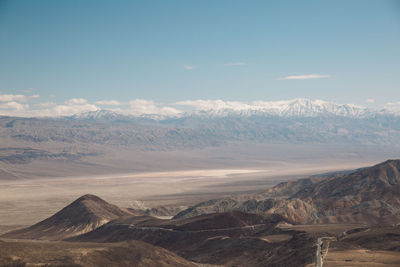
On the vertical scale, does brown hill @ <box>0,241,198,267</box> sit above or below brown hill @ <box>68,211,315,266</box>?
above

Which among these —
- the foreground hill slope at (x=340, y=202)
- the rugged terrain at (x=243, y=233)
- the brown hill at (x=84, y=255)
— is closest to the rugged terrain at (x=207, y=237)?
the rugged terrain at (x=243, y=233)

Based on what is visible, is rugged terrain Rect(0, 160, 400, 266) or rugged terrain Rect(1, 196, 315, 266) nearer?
rugged terrain Rect(0, 160, 400, 266)

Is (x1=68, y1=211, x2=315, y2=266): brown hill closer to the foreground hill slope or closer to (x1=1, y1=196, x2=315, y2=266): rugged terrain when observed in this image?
(x1=1, y1=196, x2=315, y2=266): rugged terrain

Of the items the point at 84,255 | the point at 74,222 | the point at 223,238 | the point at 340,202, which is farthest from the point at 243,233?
the point at 340,202

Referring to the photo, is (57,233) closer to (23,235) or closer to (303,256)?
(23,235)

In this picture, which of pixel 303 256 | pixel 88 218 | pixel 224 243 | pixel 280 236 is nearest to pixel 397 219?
pixel 280 236

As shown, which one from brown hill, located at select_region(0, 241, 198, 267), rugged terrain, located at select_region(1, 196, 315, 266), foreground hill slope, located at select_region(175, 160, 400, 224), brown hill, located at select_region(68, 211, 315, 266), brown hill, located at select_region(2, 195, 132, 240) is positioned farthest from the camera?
foreground hill slope, located at select_region(175, 160, 400, 224)

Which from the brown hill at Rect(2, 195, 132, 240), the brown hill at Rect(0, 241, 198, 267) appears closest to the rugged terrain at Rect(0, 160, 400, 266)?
the brown hill at Rect(0, 241, 198, 267)

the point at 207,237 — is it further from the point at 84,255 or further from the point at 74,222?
the point at 74,222
